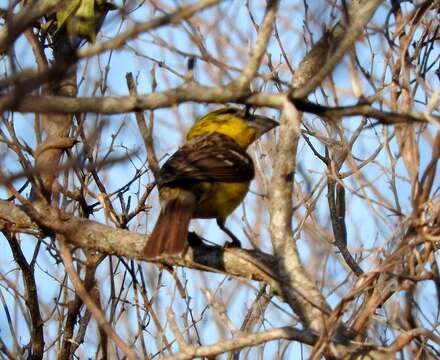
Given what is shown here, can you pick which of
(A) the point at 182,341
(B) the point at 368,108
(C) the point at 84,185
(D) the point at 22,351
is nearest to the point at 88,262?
(C) the point at 84,185

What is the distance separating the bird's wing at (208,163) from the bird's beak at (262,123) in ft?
0.73

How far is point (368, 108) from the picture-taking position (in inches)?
118

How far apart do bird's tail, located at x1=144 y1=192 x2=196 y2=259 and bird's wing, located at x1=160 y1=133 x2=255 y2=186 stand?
0.15 metres

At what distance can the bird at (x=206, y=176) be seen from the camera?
195 inches

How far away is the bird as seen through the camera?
4.95m

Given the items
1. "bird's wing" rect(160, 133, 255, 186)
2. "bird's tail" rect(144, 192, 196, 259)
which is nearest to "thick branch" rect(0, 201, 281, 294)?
"bird's tail" rect(144, 192, 196, 259)

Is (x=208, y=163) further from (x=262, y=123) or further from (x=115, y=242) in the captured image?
(x=115, y=242)

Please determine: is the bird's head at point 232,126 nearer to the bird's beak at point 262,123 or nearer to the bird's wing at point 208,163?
the bird's beak at point 262,123

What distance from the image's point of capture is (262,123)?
647 cm

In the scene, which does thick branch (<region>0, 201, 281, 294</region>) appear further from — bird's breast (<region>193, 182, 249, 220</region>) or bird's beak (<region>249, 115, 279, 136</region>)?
bird's beak (<region>249, 115, 279, 136</region>)

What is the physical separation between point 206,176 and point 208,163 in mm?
212

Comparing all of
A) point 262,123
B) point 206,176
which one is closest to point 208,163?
point 206,176

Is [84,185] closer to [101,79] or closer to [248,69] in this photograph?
[101,79]

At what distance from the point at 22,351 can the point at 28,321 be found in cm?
21
